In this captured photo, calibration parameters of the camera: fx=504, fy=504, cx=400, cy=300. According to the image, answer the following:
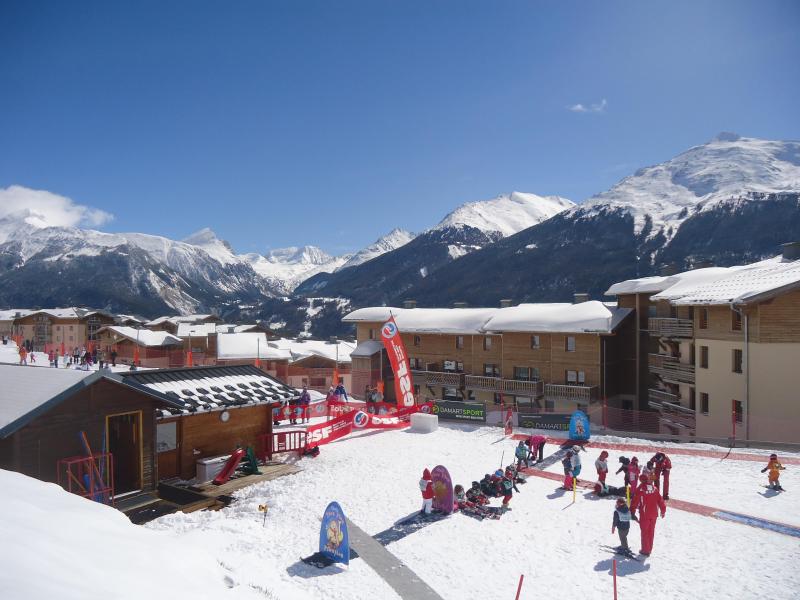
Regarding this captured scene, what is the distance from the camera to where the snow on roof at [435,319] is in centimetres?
Answer: 4134

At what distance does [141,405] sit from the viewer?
50.8ft

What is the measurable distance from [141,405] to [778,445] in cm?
2448

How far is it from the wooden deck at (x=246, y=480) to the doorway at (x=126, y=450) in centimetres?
190

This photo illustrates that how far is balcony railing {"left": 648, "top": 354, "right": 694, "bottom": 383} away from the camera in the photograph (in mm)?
30906

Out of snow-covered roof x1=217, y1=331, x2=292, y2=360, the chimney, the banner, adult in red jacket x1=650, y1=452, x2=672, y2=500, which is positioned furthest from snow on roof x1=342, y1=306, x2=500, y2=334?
the banner

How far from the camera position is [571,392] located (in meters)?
34.7

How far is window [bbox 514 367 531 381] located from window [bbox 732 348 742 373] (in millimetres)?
13737

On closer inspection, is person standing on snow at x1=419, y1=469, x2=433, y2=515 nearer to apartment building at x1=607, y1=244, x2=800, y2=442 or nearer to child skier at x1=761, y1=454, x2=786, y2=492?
child skier at x1=761, y1=454, x2=786, y2=492

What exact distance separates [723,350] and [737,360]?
925mm

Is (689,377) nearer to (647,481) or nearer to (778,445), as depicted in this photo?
(778,445)

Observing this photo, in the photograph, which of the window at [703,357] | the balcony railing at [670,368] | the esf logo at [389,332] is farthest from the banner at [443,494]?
the balcony railing at [670,368]

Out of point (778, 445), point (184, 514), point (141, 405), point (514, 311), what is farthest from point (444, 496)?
point (514, 311)

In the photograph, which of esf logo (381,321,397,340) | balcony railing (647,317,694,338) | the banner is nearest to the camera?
the banner

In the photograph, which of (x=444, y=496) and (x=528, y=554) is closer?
(x=528, y=554)
